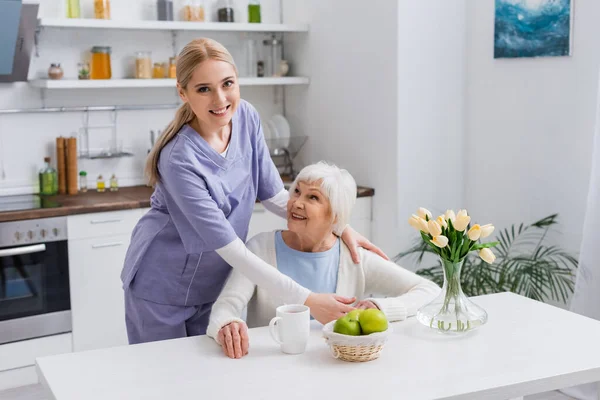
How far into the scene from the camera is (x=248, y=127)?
248 centimetres

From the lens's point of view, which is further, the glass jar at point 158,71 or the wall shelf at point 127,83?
Result: the glass jar at point 158,71

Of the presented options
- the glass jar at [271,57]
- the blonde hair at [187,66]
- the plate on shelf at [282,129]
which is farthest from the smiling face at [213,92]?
the glass jar at [271,57]

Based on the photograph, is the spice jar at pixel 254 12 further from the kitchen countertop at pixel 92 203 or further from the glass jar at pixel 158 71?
the kitchen countertop at pixel 92 203

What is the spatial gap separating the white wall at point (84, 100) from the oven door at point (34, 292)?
1.97 feet

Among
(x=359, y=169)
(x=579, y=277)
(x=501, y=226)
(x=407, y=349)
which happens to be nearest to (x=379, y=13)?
(x=359, y=169)

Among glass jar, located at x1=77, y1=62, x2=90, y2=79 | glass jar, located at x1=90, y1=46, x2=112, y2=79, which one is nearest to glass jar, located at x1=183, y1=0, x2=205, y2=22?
glass jar, located at x1=90, y1=46, x2=112, y2=79

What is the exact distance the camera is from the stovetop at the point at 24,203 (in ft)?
12.1

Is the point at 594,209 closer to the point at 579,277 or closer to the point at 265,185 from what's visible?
the point at 579,277

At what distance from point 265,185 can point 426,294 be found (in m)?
0.62

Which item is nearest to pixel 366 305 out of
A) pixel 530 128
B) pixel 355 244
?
pixel 355 244

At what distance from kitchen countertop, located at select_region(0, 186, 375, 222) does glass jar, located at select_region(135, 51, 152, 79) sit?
60cm

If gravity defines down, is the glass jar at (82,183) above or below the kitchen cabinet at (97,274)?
above

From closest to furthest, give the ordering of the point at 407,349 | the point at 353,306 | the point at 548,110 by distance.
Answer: the point at 407,349
the point at 353,306
the point at 548,110

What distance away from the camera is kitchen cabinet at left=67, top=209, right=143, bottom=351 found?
3723 mm
